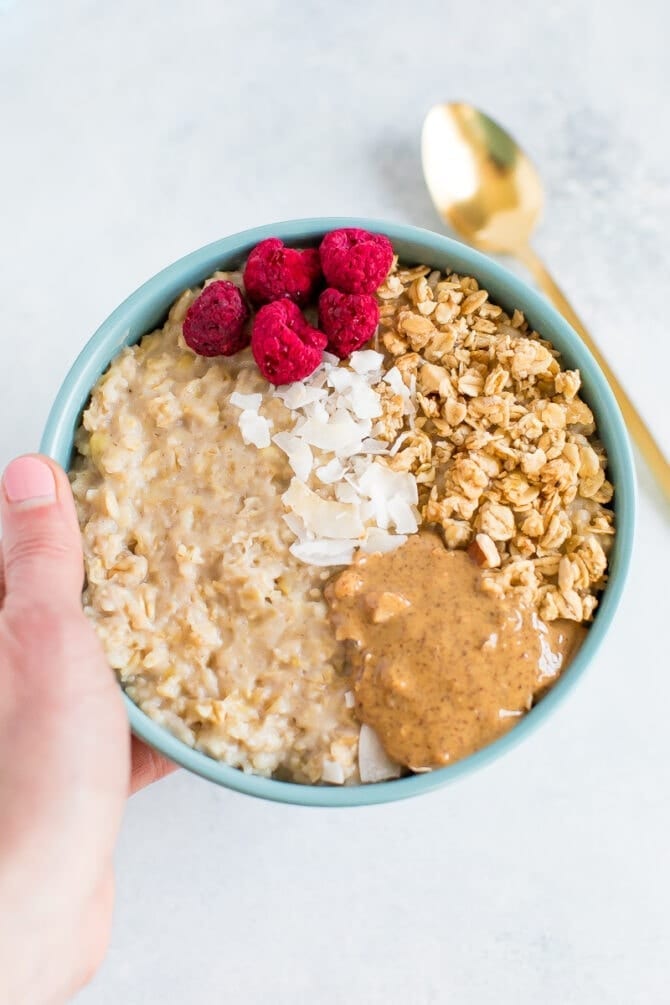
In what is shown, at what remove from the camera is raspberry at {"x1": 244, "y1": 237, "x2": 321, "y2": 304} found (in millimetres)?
1666

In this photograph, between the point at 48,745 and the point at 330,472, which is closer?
the point at 48,745

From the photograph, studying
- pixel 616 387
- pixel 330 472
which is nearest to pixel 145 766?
pixel 330 472

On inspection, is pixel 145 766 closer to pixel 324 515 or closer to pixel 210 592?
pixel 210 592

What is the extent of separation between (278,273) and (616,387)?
0.75m

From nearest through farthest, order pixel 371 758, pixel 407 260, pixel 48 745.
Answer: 1. pixel 48 745
2. pixel 371 758
3. pixel 407 260

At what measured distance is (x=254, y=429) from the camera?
5.39 ft

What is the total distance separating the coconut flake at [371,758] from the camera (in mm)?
1588

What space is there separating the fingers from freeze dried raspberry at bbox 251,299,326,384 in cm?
70

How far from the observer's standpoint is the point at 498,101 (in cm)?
222

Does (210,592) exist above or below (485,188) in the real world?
below

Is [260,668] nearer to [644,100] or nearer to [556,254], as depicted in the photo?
[556,254]

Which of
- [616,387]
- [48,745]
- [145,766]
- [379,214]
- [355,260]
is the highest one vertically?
[355,260]

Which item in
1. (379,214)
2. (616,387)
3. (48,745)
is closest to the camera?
(48,745)

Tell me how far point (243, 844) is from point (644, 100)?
1.70 metres
